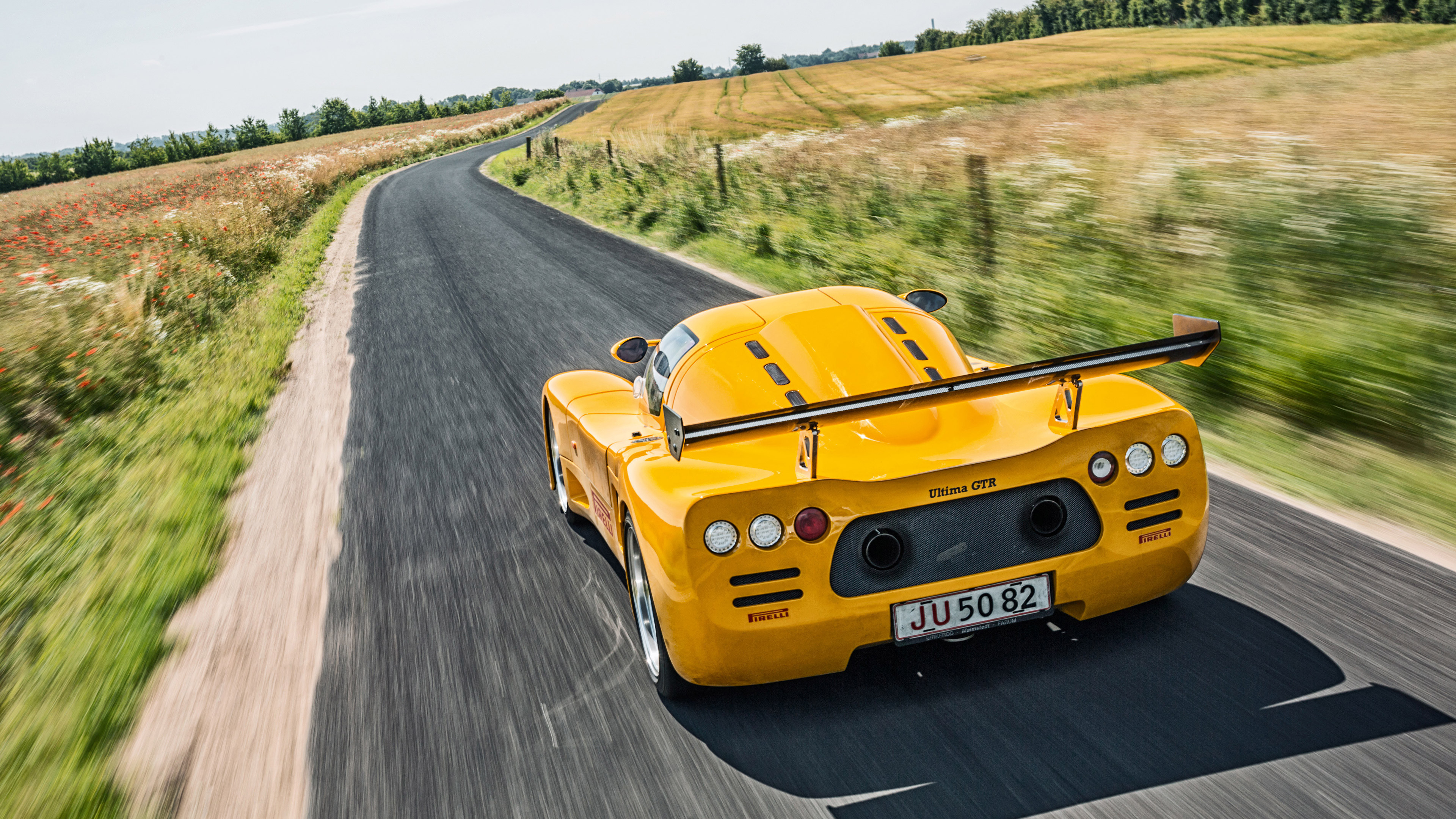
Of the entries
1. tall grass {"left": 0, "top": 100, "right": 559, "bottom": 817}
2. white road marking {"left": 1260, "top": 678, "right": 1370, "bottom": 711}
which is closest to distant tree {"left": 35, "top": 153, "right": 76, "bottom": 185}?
tall grass {"left": 0, "top": 100, "right": 559, "bottom": 817}

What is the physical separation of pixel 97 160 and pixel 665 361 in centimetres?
9705

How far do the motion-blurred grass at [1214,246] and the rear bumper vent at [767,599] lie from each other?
2.96 meters

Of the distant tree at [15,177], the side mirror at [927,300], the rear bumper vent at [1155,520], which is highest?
the distant tree at [15,177]

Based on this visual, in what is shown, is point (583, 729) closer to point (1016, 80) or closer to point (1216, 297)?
point (1216, 297)

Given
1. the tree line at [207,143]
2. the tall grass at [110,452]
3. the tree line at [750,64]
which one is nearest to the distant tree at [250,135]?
the tree line at [207,143]

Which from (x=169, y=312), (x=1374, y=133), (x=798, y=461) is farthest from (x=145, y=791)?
(x=1374, y=133)

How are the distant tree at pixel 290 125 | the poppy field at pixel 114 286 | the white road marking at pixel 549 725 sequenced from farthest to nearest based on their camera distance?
the distant tree at pixel 290 125 < the poppy field at pixel 114 286 < the white road marking at pixel 549 725

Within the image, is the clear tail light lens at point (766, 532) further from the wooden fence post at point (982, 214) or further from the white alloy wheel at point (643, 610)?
the wooden fence post at point (982, 214)

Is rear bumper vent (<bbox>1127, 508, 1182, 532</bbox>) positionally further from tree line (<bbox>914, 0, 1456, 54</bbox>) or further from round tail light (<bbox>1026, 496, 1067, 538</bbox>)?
tree line (<bbox>914, 0, 1456, 54</bbox>)

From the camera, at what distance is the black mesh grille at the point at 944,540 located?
9.07 feet

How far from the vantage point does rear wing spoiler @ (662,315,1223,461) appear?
2.65m

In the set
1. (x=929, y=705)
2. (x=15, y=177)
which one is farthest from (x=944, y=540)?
(x=15, y=177)

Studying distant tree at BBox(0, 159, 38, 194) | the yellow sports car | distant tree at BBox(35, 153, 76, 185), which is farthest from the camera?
distant tree at BBox(35, 153, 76, 185)

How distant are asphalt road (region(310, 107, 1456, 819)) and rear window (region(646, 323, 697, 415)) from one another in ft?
2.84
